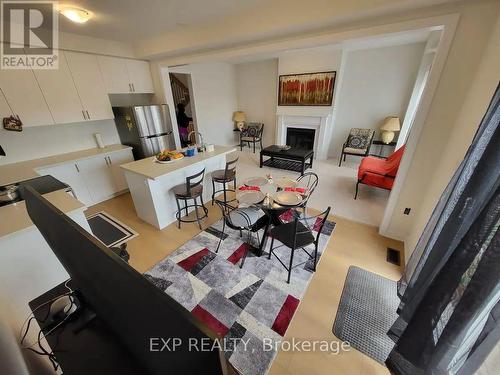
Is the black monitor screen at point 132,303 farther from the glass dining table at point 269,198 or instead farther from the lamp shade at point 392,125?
the lamp shade at point 392,125

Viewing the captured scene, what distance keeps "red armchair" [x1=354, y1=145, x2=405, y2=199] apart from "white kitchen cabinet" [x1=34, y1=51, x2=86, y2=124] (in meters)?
4.75

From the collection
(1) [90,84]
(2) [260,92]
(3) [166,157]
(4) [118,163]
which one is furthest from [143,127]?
(2) [260,92]

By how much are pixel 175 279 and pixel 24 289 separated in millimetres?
1072

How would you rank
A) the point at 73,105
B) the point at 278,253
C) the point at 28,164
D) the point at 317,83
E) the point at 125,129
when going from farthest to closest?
the point at 317,83 → the point at 125,129 → the point at 73,105 → the point at 28,164 → the point at 278,253

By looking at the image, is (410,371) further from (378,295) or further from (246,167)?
(246,167)

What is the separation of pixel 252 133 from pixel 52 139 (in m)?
4.68

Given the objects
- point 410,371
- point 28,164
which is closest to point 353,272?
point 410,371

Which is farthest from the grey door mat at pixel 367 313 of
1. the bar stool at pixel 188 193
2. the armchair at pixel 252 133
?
the armchair at pixel 252 133

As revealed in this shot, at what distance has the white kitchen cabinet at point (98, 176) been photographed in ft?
10.4

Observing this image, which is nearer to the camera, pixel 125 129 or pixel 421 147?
pixel 421 147

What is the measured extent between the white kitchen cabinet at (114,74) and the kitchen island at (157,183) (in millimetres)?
1636

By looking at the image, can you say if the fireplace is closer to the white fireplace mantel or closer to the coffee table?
the white fireplace mantel

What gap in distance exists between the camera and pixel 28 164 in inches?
111

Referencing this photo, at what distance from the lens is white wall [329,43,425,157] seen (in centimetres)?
422
